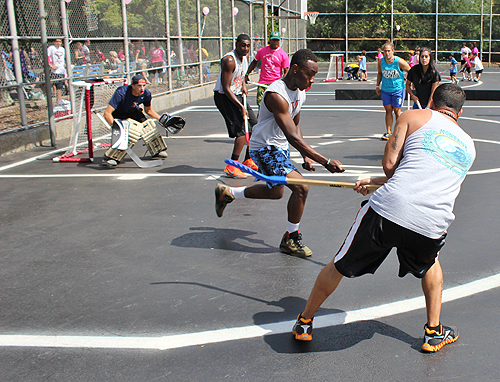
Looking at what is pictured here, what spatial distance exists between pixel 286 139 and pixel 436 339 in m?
2.29

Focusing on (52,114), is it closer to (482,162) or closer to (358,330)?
(482,162)

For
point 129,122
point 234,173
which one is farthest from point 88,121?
point 234,173

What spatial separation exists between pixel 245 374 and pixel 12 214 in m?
4.17

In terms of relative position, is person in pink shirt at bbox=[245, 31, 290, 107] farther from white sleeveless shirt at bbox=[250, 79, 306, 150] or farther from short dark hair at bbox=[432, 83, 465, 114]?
short dark hair at bbox=[432, 83, 465, 114]

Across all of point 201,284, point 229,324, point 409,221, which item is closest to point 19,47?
point 201,284

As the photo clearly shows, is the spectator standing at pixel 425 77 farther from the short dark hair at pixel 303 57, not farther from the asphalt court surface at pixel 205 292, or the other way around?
the short dark hair at pixel 303 57

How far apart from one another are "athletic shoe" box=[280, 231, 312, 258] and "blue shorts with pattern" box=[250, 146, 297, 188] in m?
0.48

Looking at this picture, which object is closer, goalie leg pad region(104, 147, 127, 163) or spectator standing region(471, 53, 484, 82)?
goalie leg pad region(104, 147, 127, 163)

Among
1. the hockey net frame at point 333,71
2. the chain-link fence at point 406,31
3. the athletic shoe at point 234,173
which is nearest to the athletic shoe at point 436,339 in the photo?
the athletic shoe at point 234,173

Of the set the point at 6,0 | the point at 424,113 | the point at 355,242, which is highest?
the point at 6,0

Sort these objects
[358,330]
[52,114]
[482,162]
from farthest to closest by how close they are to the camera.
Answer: [52,114]
[482,162]
[358,330]

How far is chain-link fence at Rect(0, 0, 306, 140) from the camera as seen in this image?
10031 millimetres

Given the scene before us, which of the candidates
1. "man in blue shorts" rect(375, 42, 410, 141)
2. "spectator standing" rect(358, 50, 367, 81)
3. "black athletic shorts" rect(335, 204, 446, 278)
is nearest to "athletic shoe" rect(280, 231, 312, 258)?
"black athletic shorts" rect(335, 204, 446, 278)

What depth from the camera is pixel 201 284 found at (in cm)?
430
